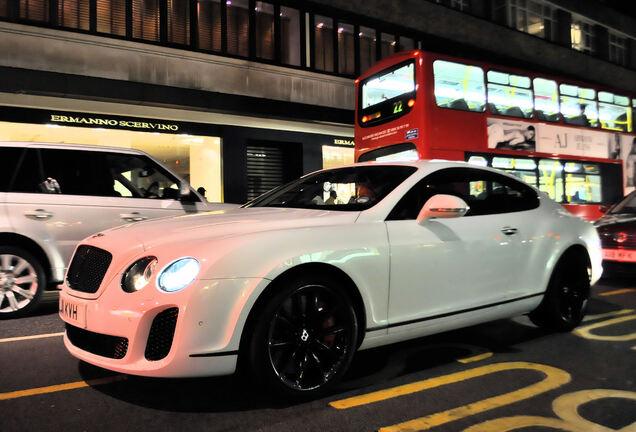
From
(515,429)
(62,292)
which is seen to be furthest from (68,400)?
(515,429)

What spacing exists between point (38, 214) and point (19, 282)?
0.74 m

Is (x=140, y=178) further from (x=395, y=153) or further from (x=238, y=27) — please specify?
(x=238, y=27)

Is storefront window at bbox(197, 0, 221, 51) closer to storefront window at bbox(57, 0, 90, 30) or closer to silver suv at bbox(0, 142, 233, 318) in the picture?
storefront window at bbox(57, 0, 90, 30)

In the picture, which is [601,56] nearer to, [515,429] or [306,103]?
[306,103]

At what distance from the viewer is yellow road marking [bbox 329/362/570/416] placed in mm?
2880

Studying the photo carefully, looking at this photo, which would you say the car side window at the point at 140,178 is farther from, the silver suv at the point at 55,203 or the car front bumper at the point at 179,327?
the car front bumper at the point at 179,327

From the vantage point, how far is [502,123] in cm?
981

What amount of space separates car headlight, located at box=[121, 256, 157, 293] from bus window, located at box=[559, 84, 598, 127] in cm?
1053

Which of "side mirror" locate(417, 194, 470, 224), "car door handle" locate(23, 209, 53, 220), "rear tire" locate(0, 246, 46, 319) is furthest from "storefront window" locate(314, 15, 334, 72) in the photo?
"side mirror" locate(417, 194, 470, 224)

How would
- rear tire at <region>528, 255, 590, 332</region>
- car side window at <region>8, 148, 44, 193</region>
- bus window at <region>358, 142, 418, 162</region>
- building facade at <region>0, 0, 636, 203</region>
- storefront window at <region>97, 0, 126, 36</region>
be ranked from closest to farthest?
rear tire at <region>528, 255, 590, 332</region> < car side window at <region>8, 148, 44, 193</region> < bus window at <region>358, 142, 418, 162</region> < building facade at <region>0, 0, 636, 203</region> < storefront window at <region>97, 0, 126, 36</region>

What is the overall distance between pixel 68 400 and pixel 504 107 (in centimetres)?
912

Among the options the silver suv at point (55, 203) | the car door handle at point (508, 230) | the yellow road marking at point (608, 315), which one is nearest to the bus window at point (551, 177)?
the yellow road marking at point (608, 315)

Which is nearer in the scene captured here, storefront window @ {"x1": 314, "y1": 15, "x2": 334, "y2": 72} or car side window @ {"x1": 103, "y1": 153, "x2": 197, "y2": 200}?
car side window @ {"x1": 103, "y1": 153, "x2": 197, "y2": 200}

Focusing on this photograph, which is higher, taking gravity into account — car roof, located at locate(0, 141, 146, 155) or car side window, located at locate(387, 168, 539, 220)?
car roof, located at locate(0, 141, 146, 155)
